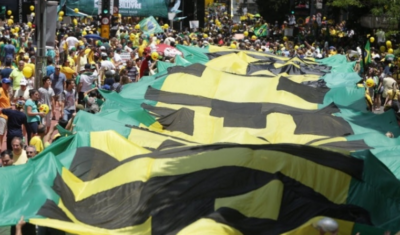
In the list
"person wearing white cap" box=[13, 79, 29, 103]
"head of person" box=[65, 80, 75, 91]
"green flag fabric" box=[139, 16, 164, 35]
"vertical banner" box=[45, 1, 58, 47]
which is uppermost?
"vertical banner" box=[45, 1, 58, 47]

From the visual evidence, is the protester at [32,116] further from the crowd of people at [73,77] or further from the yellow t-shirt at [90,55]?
the yellow t-shirt at [90,55]

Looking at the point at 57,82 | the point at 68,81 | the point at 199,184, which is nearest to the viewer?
the point at 199,184

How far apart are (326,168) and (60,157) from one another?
2921 mm

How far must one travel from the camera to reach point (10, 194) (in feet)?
31.2

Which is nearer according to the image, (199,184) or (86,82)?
(199,184)

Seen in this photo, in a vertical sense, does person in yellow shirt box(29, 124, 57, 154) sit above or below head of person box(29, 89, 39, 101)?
below

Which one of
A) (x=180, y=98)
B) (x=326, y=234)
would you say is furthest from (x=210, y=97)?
(x=326, y=234)

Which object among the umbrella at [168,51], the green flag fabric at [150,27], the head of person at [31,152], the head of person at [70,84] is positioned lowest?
the green flag fabric at [150,27]

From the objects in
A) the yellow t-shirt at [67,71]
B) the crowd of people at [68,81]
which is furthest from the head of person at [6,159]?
the yellow t-shirt at [67,71]

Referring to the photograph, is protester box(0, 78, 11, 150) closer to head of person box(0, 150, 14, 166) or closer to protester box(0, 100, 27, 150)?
protester box(0, 100, 27, 150)

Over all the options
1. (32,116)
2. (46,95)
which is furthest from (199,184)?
(46,95)

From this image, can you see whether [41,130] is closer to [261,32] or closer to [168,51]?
[168,51]

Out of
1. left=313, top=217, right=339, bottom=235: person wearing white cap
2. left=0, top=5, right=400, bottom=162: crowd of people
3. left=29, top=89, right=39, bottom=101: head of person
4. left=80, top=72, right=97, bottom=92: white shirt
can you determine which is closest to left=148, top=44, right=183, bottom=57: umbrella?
left=0, top=5, right=400, bottom=162: crowd of people

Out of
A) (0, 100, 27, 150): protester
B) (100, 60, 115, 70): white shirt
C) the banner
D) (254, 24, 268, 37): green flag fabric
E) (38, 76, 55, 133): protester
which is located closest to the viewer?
(0, 100, 27, 150): protester
